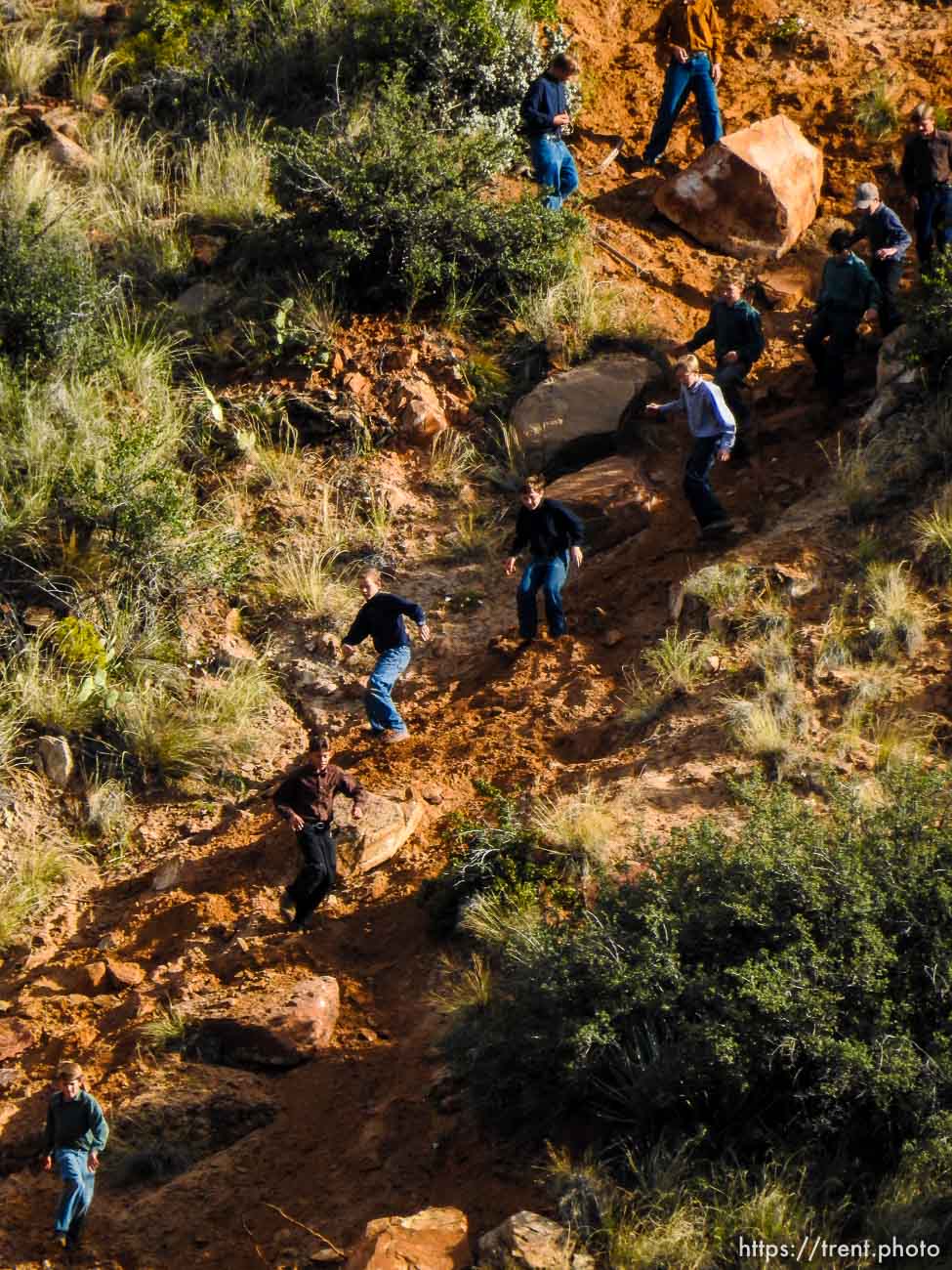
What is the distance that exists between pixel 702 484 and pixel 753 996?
4.90 m

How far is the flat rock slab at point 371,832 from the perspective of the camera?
8892 millimetres

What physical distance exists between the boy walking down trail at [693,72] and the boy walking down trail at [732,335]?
340cm

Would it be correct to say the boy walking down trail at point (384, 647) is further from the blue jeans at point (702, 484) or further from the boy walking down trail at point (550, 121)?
the boy walking down trail at point (550, 121)

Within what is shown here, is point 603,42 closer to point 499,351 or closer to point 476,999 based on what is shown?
point 499,351

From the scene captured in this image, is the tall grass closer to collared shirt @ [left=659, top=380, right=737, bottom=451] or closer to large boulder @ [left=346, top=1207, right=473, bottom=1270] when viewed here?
collared shirt @ [left=659, top=380, right=737, bottom=451]

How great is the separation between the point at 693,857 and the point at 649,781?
1.63m

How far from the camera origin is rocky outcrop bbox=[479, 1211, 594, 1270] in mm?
5918

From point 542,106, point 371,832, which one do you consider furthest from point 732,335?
point 371,832

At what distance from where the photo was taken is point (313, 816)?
845 centimetres

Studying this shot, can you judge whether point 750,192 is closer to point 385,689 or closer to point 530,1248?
point 385,689

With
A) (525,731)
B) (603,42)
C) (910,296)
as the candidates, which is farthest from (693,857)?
(603,42)

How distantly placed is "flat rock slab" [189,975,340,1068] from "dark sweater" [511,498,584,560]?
3422 millimetres

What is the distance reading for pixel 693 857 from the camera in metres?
7.20

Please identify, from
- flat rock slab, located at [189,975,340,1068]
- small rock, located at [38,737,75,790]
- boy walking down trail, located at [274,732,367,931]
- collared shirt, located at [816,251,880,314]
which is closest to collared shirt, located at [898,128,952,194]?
collared shirt, located at [816,251,880,314]
